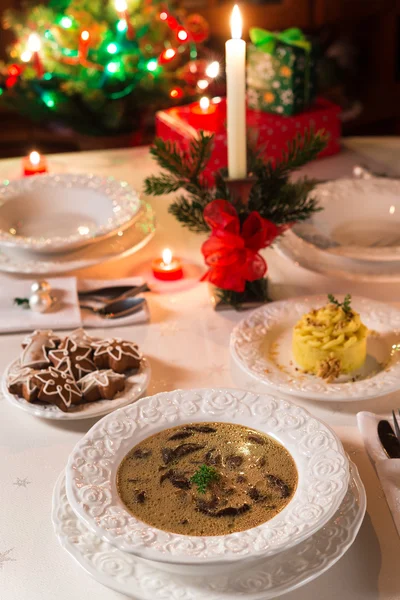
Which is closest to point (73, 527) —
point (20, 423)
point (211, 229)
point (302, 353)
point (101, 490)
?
point (101, 490)

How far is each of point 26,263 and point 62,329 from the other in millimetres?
258

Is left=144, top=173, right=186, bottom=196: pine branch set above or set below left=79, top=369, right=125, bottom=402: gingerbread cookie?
above

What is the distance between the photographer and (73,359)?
42.8 inches

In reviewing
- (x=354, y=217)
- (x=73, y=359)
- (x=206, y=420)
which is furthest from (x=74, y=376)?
(x=354, y=217)

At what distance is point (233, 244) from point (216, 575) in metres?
0.60

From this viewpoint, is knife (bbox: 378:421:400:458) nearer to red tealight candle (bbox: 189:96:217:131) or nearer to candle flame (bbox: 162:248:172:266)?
candle flame (bbox: 162:248:172:266)

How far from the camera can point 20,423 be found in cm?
105

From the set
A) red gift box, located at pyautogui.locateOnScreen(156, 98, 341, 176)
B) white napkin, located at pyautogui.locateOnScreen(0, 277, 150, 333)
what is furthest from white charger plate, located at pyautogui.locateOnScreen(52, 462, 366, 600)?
red gift box, located at pyautogui.locateOnScreen(156, 98, 341, 176)

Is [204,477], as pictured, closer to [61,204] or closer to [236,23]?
[236,23]

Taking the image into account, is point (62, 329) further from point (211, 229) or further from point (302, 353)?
point (302, 353)

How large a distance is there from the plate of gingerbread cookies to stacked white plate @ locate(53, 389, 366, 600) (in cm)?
13

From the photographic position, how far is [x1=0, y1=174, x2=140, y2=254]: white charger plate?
1662mm

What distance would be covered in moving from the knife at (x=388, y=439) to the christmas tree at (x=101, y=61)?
146 centimetres

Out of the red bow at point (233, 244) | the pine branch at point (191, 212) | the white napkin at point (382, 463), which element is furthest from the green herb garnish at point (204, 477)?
the pine branch at point (191, 212)
